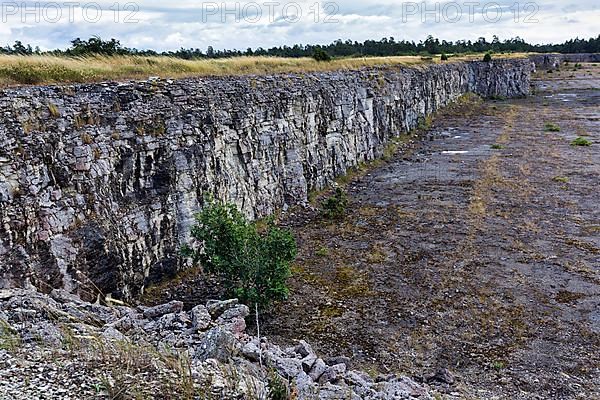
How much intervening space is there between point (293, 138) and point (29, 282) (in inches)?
733

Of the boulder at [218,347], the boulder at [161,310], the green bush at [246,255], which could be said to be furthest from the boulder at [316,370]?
the green bush at [246,255]

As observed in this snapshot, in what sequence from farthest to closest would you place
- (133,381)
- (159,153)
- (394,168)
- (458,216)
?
(394,168) → (458,216) → (159,153) → (133,381)

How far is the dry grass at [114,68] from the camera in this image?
19.4 meters

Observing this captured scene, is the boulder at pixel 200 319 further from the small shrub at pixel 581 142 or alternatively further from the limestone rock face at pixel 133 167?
the small shrub at pixel 581 142

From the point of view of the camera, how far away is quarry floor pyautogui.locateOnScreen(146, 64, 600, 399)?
16.1 meters

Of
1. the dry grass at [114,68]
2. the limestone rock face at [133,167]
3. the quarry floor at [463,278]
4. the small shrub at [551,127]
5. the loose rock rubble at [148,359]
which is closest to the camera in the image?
the loose rock rubble at [148,359]

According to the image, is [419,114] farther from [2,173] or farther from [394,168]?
[2,173]

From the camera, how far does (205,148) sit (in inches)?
947

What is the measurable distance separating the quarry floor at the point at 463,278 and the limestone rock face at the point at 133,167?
2.49 m

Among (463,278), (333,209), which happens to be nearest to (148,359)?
(463,278)

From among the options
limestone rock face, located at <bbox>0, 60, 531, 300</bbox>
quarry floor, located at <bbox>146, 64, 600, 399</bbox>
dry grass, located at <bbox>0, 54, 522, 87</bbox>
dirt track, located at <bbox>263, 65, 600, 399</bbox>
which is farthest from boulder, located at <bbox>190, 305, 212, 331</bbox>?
dry grass, located at <bbox>0, 54, 522, 87</bbox>

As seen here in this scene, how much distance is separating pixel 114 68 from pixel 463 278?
16.2 m

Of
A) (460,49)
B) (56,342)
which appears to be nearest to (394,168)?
(56,342)

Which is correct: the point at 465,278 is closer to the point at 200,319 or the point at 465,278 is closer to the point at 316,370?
the point at 316,370
